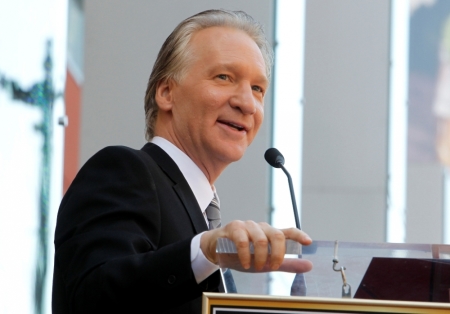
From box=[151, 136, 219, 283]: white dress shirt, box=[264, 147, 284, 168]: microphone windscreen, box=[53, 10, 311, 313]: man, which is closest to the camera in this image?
box=[53, 10, 311, 313]: man

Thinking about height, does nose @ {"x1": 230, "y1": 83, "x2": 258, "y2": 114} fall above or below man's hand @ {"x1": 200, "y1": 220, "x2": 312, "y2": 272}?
above

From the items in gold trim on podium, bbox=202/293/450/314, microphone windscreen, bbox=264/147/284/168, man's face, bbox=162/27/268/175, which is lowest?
gold trim on podium, bbox=202/293/450/314

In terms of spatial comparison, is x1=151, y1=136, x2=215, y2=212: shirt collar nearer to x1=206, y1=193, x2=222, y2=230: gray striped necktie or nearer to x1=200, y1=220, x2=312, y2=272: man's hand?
x1=206, y1=193, x2=222, y2=230: gray striped necktie

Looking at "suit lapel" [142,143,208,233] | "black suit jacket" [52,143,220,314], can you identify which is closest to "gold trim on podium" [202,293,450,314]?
"black suit jacket" [52,143,220,314]

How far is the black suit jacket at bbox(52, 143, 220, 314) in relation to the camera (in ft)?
3.27

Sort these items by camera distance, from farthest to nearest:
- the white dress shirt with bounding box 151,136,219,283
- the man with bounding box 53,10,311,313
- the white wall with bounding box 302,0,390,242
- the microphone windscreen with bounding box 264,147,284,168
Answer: the white wall with bounding box 302,0,390,242 → the microphone windscreen with bounding box 264,147,284,168 → the white dress shirt with bounding box 151,136,219,283 → the man with bounding box 53,10,311,313

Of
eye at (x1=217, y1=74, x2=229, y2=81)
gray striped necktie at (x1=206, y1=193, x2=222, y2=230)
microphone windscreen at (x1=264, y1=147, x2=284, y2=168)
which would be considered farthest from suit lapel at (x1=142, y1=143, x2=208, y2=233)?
microphone windscreen at (x1=264, y1=147, x2=284, y2=168)

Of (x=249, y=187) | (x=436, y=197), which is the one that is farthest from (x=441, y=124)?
(x=249, y=187)

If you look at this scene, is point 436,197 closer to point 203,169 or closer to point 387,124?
point 387,124

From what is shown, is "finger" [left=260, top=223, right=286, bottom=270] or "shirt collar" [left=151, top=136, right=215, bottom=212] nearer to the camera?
"finger" [left=260, top=223, right=286, bottom=270]

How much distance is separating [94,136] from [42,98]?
1.23m

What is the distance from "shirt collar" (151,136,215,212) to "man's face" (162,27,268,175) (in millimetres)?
32

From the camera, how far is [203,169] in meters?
1.60

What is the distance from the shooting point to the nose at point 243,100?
1621 mm
